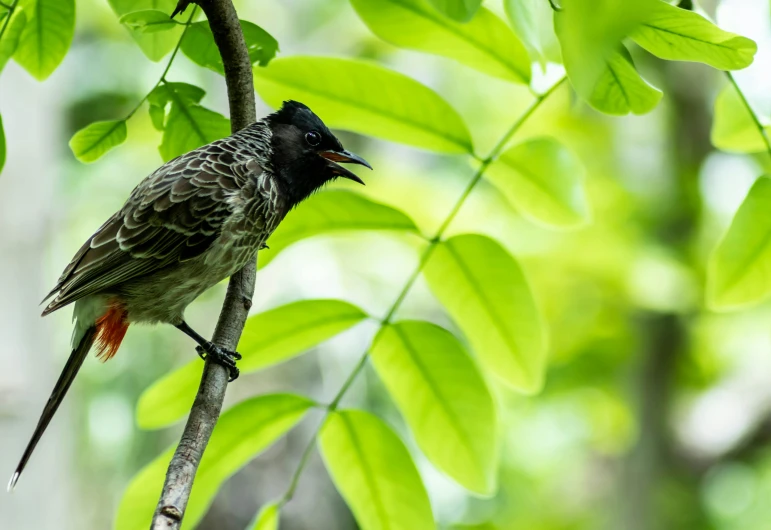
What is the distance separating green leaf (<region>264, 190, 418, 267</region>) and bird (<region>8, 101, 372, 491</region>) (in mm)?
180

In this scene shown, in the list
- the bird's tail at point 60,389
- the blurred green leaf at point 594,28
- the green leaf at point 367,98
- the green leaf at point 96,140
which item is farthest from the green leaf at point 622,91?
the bird's tail at point 60,389

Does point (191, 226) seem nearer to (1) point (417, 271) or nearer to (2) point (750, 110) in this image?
(1) point (417, 271)

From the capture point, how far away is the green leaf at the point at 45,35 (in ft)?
6.66

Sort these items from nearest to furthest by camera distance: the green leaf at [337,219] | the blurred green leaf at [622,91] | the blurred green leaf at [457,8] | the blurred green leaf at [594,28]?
the blurred green leaf at [594,28] → the blurred green leaf at [457,8] → the blurred green leaf at [622,91] → the green leaf at [337,219]

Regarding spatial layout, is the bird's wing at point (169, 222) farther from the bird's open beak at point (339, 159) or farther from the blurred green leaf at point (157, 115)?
the blurred green leaf at point (157, 115)

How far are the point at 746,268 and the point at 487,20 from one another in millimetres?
969

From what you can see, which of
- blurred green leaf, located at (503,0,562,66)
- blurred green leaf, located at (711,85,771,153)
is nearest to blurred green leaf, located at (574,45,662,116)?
blurred green leaf, located at (503,0,562,66)

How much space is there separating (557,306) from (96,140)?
14.4 feet

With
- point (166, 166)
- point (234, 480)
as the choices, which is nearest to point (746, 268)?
point (166, 166)

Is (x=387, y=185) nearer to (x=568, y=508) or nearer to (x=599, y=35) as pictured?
(x=599, y=35)

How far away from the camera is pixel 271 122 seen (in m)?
2.82

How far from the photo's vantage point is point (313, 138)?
272 centimetres

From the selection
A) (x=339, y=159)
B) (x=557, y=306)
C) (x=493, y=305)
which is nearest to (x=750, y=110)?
(x=493, y=305)

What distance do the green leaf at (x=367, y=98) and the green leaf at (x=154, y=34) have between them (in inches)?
9.6
